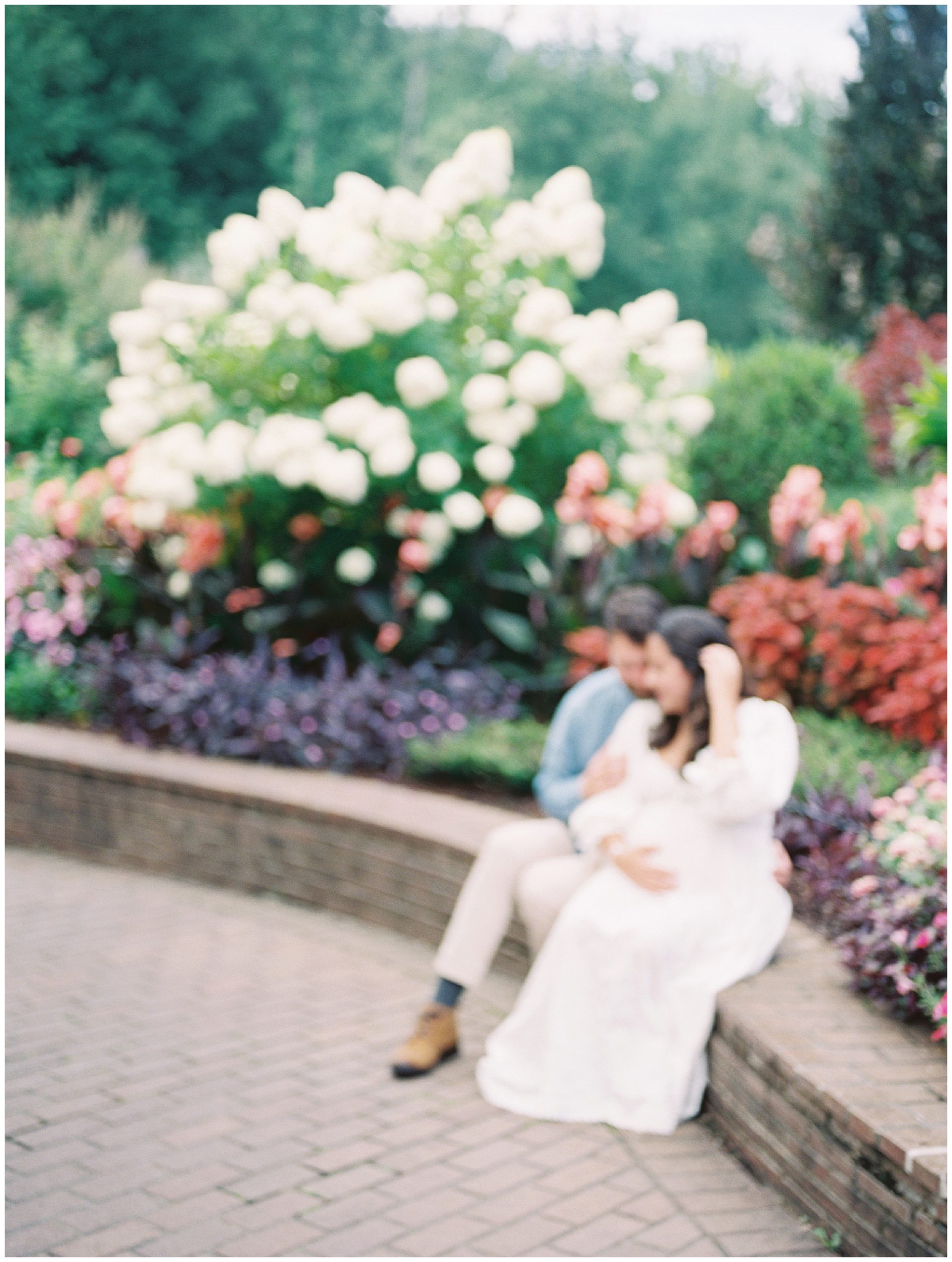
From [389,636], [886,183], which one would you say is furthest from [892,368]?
[389,636]

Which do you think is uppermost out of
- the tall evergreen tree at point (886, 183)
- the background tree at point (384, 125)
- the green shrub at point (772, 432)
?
the background tree at point (384, 125)

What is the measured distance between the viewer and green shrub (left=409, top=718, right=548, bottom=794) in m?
5.50

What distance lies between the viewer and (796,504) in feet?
19.1

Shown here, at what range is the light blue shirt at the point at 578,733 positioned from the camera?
3.97m

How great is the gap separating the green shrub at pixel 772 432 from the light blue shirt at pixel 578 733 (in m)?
3.86

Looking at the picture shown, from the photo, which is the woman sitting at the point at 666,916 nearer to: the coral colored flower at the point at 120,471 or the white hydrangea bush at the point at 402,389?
the white hydrangea bush at the point at 402,389

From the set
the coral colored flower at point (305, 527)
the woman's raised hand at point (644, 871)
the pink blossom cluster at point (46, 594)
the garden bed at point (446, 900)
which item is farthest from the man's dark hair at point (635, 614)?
the pink blossom cluster at point (46, 594)

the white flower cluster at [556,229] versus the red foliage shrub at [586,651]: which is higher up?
the white flower cluster at [556,229]

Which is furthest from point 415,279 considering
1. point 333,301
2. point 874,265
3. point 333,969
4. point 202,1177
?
point 874,265

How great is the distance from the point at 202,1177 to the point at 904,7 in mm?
14432

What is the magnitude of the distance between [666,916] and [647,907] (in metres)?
0.07

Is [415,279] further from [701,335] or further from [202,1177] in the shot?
[202,1177]

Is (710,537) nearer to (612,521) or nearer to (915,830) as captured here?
(612,521)

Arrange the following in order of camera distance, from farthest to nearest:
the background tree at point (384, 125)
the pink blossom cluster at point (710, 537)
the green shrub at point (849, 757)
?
the background tree at point (384, 125), the pink blossom cluster at point (710, 537), the green shrub at point (849, 757)
